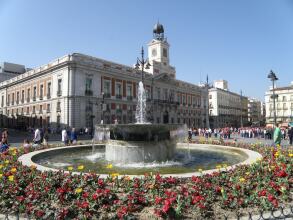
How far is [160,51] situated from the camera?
2235 inches

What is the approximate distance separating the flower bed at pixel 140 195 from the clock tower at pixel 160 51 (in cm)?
4988

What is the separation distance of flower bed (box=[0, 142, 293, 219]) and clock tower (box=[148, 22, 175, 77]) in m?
49.9

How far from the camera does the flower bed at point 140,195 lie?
406 cm

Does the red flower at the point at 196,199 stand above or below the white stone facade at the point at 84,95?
below

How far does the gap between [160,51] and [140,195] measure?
5433 cm

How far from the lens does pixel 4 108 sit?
51.7 meters

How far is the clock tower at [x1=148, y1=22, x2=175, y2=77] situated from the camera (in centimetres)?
5672

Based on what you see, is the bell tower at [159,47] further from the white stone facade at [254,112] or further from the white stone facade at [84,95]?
the white stone facade at [254,112]

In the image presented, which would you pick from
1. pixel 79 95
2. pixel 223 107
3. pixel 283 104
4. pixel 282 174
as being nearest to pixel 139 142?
pixel 282 174

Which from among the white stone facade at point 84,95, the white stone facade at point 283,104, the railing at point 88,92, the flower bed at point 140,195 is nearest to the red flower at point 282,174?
the flower bed at point 140,195

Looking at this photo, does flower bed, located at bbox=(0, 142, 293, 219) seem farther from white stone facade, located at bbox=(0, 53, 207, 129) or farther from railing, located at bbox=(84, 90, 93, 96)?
railing, located at bbox=(84, 90, 93, 96)

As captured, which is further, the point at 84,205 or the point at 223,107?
the point at 223,107

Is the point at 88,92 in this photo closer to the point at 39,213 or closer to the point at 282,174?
the point at 282,174

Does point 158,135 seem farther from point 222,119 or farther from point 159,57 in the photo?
point 222,119
